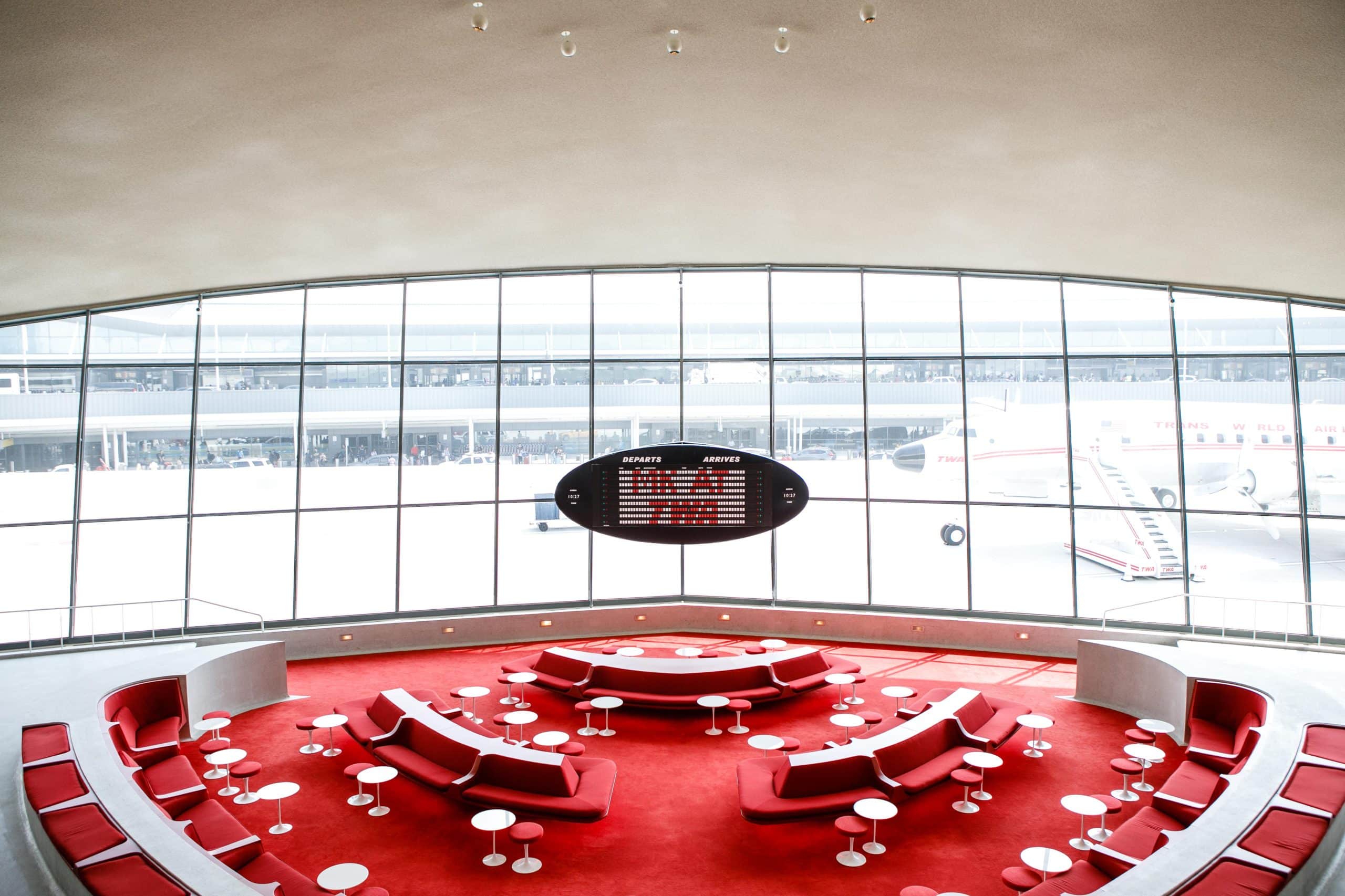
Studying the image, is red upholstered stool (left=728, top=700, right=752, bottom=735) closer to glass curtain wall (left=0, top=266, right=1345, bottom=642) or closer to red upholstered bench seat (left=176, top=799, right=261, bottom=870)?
glass curtain wall (left=0, top=266, right=1345, bottom=642)

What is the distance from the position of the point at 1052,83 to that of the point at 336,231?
762 cm

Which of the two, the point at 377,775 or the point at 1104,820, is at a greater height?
the point at 377,775

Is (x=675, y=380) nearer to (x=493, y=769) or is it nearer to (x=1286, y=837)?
(x=493, y=769)

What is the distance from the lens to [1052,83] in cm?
558

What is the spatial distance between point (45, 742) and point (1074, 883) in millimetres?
8362

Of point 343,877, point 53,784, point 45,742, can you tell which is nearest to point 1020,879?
point 343,877

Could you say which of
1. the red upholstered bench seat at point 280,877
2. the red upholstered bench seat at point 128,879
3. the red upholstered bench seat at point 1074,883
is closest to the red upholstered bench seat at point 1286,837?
the red upholstered bench seat at point 1074,883

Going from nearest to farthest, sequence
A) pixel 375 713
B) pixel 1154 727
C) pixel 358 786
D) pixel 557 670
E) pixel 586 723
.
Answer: pixel 358 786
pixel 1154 727
pixel 375 713
pixel 586 723
pixel 557 670

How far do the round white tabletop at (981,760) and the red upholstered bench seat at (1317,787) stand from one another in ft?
6.79

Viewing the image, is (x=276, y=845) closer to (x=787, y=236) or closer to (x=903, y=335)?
(x=787, y=236)

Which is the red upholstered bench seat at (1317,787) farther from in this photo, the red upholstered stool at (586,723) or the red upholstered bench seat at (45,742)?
the red upholstered bench seat at (45,742)

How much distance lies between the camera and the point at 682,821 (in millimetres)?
7273

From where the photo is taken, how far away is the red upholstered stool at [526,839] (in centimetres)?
635

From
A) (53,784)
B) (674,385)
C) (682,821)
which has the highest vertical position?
(674,385)
